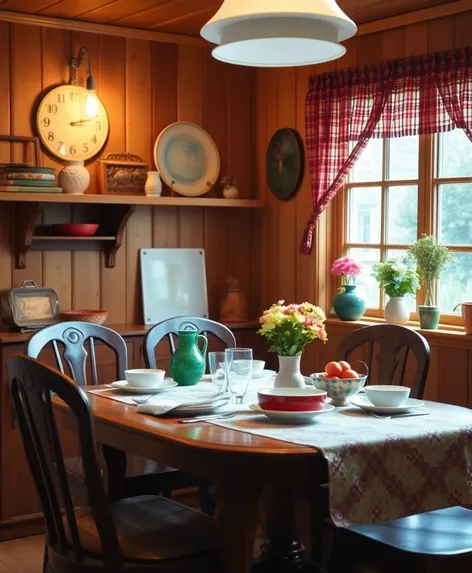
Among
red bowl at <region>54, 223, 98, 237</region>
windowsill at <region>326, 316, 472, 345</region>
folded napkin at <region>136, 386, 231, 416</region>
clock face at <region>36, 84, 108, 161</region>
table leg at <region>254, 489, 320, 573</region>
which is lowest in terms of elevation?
table leg at <region>254, 489, 320, 573</region>

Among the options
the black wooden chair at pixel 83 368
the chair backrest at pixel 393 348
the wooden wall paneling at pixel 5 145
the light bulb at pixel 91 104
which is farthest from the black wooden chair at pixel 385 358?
the light bulb at pixel 91 104

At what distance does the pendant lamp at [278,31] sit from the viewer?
2447mm

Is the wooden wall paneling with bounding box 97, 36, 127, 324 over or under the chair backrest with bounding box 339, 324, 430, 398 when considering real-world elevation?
over

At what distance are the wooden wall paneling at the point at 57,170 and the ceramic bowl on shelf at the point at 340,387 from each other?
1.92 metres

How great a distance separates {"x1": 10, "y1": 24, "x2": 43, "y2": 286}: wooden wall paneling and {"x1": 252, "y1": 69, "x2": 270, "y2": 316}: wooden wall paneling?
47.8 inches

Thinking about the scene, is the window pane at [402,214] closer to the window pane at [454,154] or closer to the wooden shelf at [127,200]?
the window pane at [454,154]

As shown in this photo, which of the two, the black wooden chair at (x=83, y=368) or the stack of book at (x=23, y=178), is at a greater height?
the stack of book at (x=23, y=178)

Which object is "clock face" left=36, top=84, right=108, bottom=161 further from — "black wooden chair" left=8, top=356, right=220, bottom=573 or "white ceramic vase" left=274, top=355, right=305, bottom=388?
"black wooden chair" left=8, top=356, right=220, bottom=573

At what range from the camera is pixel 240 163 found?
5047 millimetres

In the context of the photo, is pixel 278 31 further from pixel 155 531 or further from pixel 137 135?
pixel 137 135

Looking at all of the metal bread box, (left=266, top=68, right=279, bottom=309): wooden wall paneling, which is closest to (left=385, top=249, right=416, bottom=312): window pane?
(left=266, top=68, right=279, bottom=309): wooden wall paneling

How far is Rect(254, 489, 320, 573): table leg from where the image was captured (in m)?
3.18

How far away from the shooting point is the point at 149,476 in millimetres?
3248

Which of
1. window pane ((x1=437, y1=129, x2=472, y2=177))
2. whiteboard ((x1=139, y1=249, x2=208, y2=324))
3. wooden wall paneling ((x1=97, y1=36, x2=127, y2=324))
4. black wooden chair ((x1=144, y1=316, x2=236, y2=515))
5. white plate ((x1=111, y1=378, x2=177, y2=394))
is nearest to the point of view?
white plate ((x1=111, y1=378, x2=177, y2=394))
